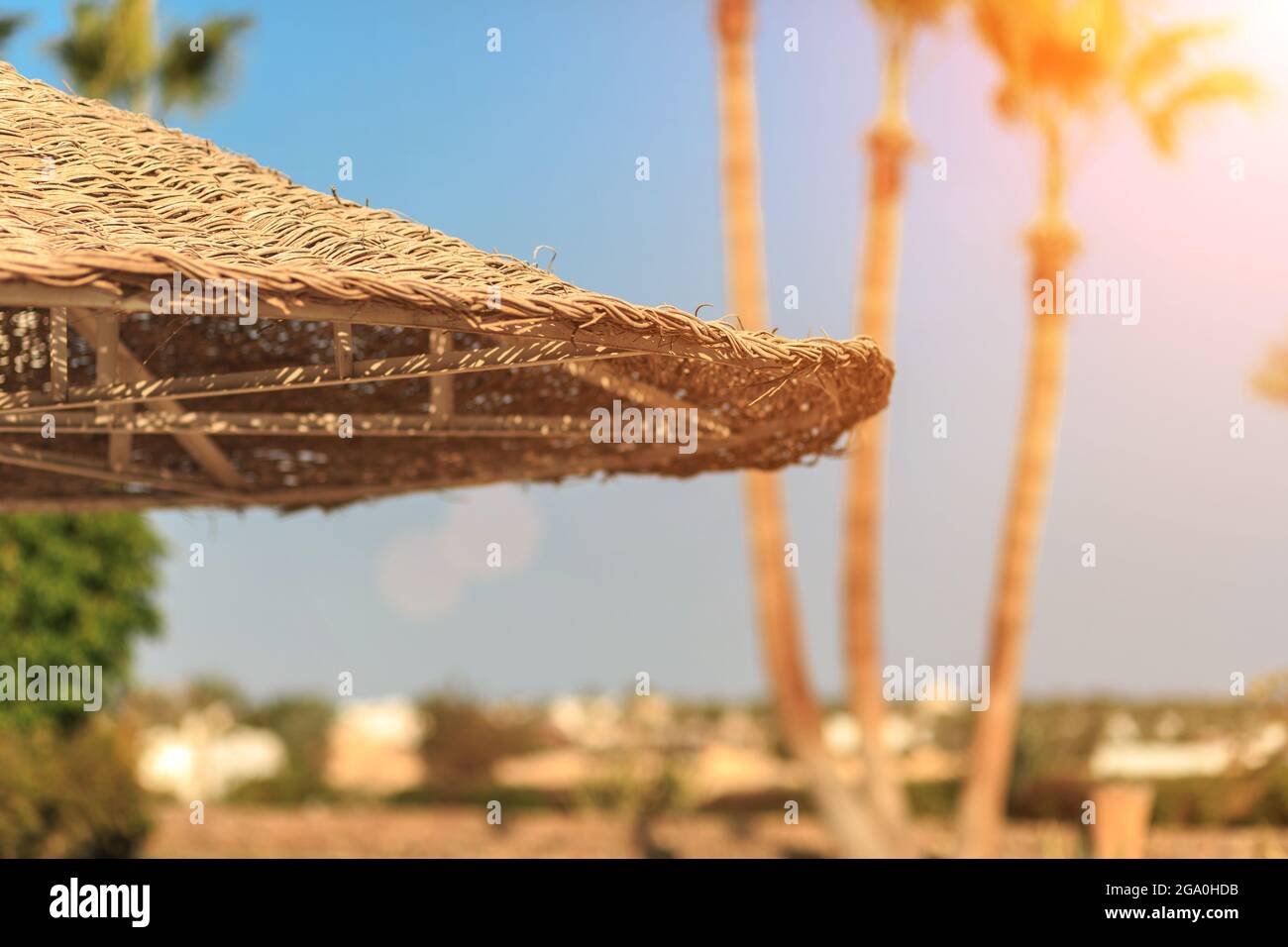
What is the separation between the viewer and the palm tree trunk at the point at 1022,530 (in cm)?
1537

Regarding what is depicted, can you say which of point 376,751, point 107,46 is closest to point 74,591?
point 107,46

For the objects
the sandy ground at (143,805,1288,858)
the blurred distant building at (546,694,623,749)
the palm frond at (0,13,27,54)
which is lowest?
the sandy ground at (143,805,1288,858)

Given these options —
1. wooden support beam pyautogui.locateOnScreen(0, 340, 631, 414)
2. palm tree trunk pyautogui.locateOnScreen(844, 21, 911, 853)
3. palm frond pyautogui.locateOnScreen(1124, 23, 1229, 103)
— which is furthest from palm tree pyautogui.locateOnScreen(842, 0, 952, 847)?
wooden support beam pyautogui.locateOnScreen(0, 340, 631, 414)

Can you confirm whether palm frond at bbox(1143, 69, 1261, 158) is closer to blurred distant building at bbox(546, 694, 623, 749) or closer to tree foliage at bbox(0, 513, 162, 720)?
blurred distant building at bbox(546, 694, 623, 749)

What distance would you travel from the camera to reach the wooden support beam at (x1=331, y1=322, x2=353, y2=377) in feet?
15.8

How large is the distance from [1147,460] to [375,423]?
18.5 m

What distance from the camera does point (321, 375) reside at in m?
5.11

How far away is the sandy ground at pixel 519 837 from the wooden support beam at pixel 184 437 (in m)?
8.75

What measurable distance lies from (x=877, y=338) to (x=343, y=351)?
38.9 feet

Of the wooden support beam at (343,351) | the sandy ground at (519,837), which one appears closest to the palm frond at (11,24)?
the sandy ground at (519,837)

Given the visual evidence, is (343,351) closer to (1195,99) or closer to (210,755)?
(1195,99)

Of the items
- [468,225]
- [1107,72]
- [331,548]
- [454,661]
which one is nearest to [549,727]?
[454,661]

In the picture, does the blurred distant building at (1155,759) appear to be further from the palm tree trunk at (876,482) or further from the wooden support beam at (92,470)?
the wooden support beam at (92,470)

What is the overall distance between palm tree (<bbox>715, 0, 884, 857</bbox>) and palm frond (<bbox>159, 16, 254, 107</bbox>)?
6414mm
